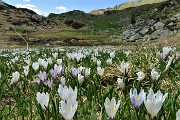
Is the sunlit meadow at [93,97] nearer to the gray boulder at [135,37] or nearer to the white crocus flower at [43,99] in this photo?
the white crocus flower at [43,99]

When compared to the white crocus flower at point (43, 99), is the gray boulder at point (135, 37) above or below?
below

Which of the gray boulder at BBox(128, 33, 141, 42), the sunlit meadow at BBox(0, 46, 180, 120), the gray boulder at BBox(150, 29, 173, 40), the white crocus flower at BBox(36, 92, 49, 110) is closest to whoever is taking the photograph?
the sunlit meadow at BBox(0, 46, 180, 120)

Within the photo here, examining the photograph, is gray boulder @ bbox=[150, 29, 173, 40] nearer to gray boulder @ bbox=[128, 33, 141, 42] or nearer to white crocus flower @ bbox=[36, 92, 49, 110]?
gray boulder @ bbox=[128, 33, 141, 42]

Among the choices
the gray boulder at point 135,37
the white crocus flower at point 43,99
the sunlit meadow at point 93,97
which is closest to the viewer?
the sunlit meadow at point 93,97

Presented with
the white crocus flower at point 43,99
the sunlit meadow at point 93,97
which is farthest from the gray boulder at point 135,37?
the white crocus flower at point 43,99

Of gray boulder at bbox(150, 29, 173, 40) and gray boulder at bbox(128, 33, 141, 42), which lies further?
gray boulder at bbox(128, 33, 141, 42)

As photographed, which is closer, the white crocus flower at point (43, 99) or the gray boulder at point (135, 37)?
the white crocus flower at point (43, 99)

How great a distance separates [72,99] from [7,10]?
291 ft

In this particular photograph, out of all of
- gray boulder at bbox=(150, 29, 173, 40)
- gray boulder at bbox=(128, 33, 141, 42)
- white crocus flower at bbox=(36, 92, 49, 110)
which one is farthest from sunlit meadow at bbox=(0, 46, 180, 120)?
gray boulder at bbox=(128, 33, 141, 42)

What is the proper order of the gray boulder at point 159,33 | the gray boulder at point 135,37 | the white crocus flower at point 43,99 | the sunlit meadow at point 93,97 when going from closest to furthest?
the sunlit meadow at point 93,97 < the white crocus flower at point 43,99 < the gray boulder at point 159,33 < the gray boulder at point 135,37

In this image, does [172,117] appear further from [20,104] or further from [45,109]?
[20,104]

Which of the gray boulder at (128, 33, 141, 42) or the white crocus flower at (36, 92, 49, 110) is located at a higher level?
the white crocus flower at (36, 92, 49, 110)

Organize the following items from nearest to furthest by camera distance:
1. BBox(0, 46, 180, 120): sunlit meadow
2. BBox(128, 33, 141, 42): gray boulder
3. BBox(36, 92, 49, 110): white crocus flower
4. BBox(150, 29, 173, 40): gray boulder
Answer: BBox(0, 46, 180, 120): sunlit meadow, BBox(36, 92, 49, 110): white crocus flower, BBox(150, 29, 173, 40): gray boulder, BBox(128, 33, 141, 42): gray boulder

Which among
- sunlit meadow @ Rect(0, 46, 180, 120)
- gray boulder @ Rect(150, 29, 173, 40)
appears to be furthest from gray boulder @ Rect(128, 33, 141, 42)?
sunlit meadow @ Rect(0, 46, 180, 120)
